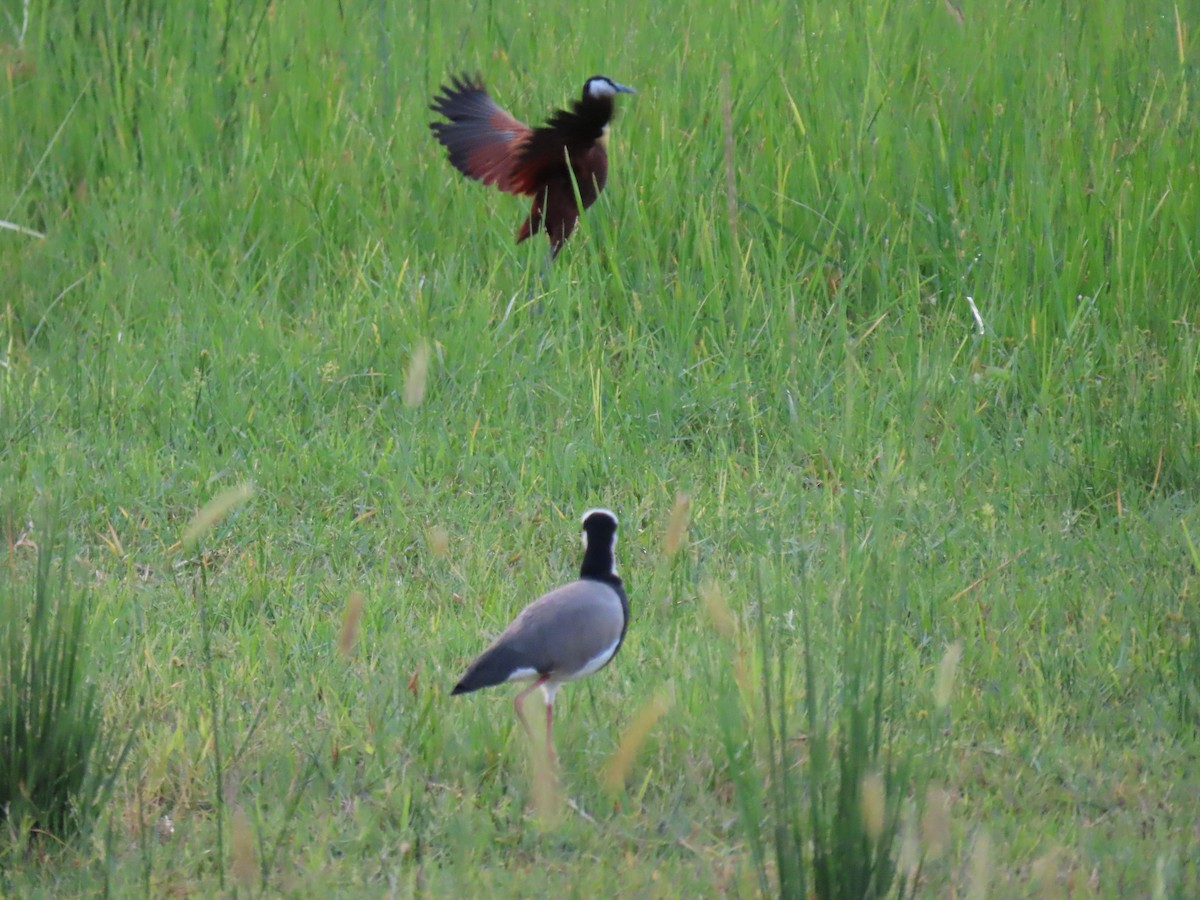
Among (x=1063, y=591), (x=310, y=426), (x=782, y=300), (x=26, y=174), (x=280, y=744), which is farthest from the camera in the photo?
(x=26, y=174)

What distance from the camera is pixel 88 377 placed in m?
5.01

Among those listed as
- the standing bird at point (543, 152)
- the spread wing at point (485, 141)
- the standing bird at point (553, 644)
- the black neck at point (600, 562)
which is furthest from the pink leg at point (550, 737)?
the spread wing at point (485, 141)

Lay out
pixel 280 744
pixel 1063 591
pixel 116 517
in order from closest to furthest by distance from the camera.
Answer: pixel 280 744
pixel 1063 591
pixel 116 517

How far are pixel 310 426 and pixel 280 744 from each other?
189 centimetres

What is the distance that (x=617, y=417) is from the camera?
480 centimetres

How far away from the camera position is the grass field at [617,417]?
2930 millimetres

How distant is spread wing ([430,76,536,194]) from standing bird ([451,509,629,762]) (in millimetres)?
2548

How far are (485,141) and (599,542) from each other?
8.22 ft

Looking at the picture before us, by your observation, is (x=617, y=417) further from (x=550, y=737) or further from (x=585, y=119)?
(x=550, y=737)

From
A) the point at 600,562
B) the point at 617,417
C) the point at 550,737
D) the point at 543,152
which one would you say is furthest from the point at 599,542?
the point at 543,152

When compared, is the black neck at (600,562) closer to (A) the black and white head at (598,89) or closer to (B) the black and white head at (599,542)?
(B) the black and white head at (599,542)

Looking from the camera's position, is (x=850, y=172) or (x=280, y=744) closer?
(x=280, y=744)

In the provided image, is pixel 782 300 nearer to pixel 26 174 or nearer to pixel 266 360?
pixel 266 360

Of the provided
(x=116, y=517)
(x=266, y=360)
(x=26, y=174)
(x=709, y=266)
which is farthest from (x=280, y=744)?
(x=26, y=174)
